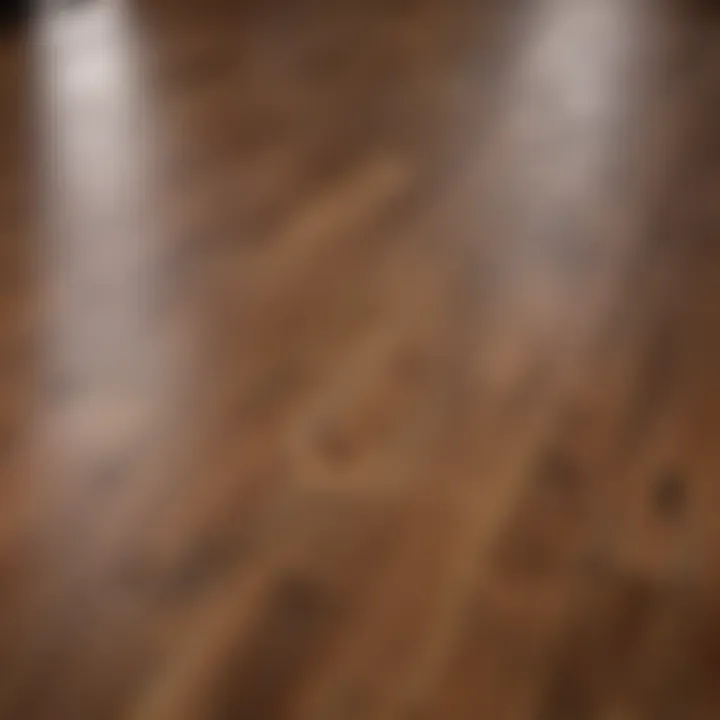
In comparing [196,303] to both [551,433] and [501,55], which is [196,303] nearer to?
[551,433]

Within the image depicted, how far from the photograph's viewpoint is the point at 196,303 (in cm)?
191

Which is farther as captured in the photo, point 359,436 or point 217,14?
point 217,14

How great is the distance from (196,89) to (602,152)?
2.80 feet

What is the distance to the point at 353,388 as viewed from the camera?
5.66 feet

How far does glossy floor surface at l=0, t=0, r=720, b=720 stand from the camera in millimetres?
1268

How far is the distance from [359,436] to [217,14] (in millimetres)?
1962

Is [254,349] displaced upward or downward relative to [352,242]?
downward

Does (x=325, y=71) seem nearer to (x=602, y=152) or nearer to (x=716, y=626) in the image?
(x=602, y=152)

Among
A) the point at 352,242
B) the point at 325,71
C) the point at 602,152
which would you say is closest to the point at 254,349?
the point at 352,242

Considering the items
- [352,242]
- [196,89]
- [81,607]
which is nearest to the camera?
[81,607]

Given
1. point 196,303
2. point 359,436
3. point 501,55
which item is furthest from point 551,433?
point 501,55

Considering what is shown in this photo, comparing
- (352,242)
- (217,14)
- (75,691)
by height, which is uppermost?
(217,14)

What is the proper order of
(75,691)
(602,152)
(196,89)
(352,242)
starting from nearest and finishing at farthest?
(75,691), (352,242), (602,152), (196,89)

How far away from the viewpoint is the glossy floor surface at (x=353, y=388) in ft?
4.16
